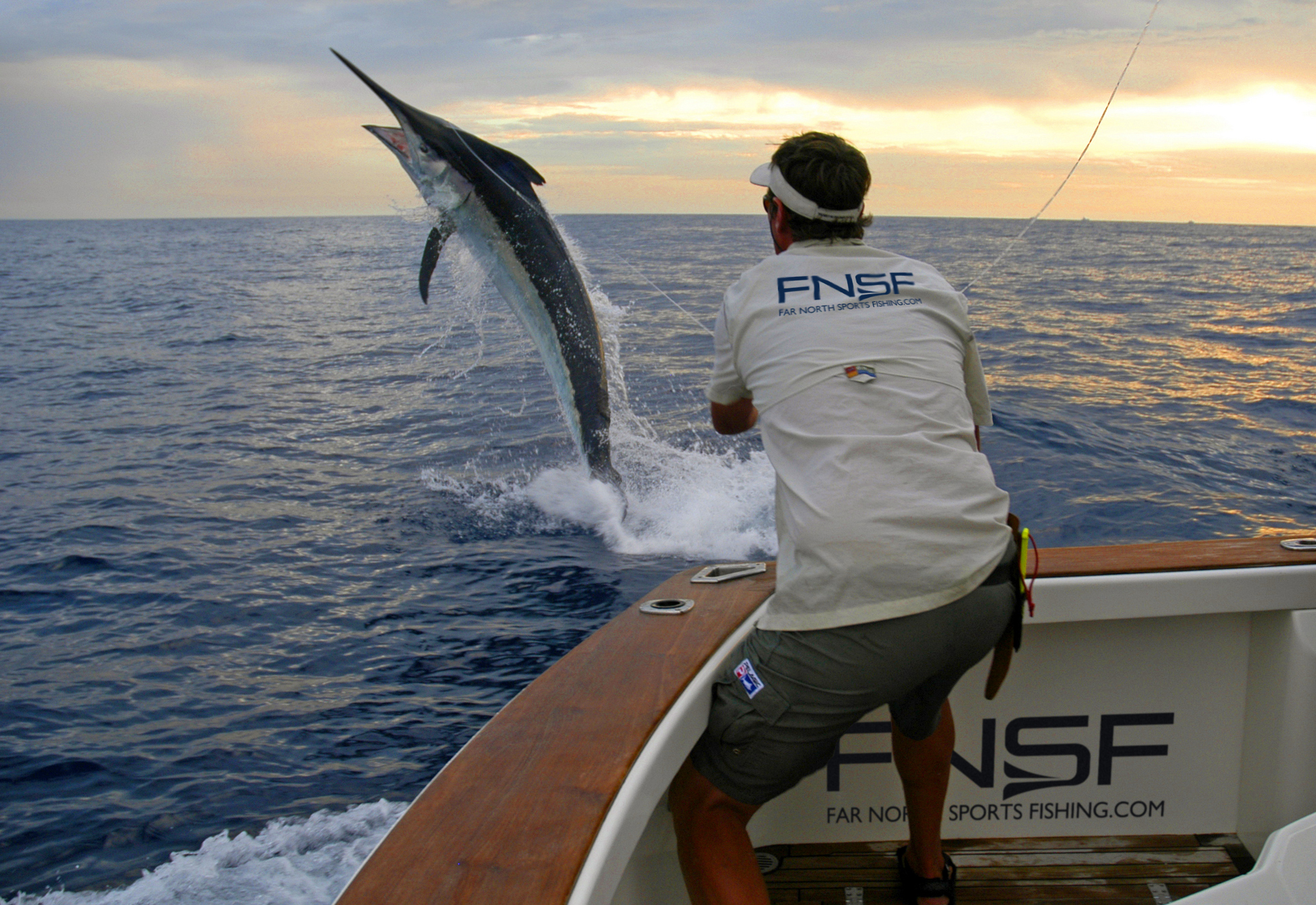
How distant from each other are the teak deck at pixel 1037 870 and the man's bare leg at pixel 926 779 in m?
0.30

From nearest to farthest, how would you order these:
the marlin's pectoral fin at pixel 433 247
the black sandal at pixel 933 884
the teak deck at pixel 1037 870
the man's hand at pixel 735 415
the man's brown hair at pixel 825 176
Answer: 1. the man's brown hair at pixel 825 176
2. the man's hand at pixel 735 415
3. the black sandal at pixel 933 884
4. the teak deck at pixel 1037 870
5. the marlin's pectoral fin at pixel 433 247

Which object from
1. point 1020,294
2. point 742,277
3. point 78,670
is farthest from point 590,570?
point 1020,294

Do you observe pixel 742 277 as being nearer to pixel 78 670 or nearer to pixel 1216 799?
pixel 1216 799

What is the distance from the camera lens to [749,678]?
185cm

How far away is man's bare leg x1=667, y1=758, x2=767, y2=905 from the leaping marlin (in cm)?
354

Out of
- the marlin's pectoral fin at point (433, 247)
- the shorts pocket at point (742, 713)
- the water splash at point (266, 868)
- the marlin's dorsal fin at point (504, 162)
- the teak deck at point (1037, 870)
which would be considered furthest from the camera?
the marlin's pectoral fin at point (433, 247)

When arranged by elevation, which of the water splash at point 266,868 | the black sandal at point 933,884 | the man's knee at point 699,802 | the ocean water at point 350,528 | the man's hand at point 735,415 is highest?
the man's hand at point 735,415

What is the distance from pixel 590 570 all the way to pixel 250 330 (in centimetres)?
1951

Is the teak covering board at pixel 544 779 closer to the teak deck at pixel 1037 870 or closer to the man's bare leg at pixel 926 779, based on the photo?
the man's bare leg at pixel 926 779

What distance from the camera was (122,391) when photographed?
1469cm

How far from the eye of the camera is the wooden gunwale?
4.50 feet

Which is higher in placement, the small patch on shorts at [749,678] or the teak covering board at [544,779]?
the small patch on shorts at [749,678]

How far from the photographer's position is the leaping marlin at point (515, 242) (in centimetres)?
484

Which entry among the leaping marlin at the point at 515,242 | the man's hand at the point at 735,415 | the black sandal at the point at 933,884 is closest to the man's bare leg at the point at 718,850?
the black sandal at the point at 933,884
